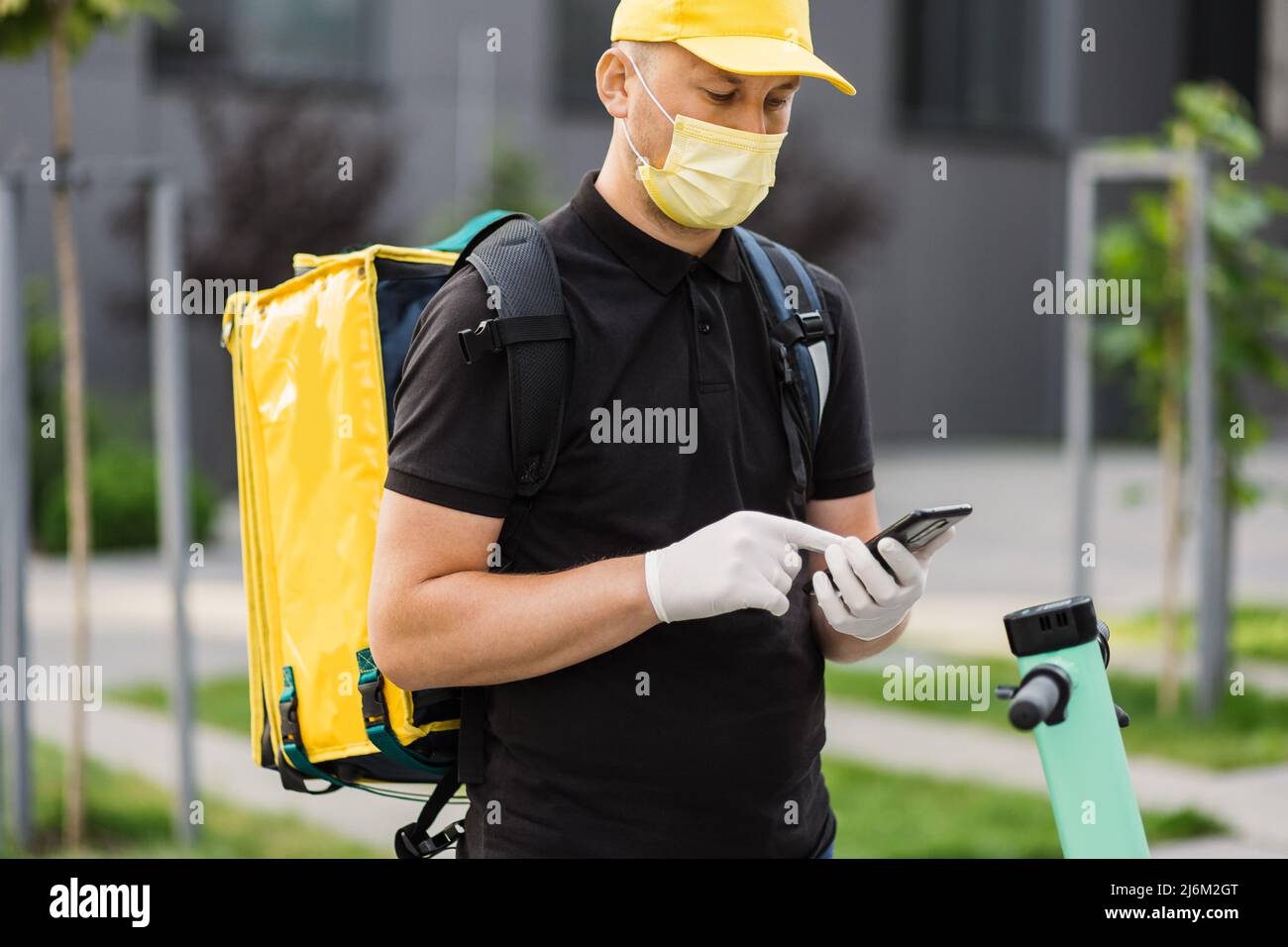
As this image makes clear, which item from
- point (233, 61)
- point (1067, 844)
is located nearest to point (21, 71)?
point (233, 61)

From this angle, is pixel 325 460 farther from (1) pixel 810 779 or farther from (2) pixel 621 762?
(1) pixel 810 779

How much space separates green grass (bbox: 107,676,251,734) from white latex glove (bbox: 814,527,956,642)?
521 cm

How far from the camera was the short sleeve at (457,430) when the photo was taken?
191 cm

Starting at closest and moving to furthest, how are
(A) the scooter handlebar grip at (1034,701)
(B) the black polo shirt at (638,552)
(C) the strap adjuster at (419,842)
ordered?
(A) the scooter handlebar grip at (1034,701)
(B) the black polo shirt at (638,552)
(C) the strap adjuster at (419,842)

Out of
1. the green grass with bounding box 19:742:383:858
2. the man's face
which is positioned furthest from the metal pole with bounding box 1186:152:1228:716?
the man's face

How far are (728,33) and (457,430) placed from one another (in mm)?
631

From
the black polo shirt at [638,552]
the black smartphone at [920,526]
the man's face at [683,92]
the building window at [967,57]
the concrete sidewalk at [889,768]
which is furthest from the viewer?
the building window at [967,57]

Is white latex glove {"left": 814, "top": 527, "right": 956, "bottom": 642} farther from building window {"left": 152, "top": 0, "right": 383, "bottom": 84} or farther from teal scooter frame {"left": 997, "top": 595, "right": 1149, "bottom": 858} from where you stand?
building window {"left": 152, "top": 0, "right": 383, "bottom": 84}

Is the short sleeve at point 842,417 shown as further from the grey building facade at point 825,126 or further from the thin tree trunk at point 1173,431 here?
the grey building facade at point 825,126

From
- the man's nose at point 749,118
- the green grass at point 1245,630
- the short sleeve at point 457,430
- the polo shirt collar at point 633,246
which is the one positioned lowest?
the green grass at point 1245,630

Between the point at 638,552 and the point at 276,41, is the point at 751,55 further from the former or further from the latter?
the point at 276,41

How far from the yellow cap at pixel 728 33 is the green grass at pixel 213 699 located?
5.25 m

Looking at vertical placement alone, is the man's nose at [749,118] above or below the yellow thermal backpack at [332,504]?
above

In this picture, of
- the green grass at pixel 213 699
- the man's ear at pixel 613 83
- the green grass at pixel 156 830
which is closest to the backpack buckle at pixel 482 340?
the man's ear at pixel 613 83
